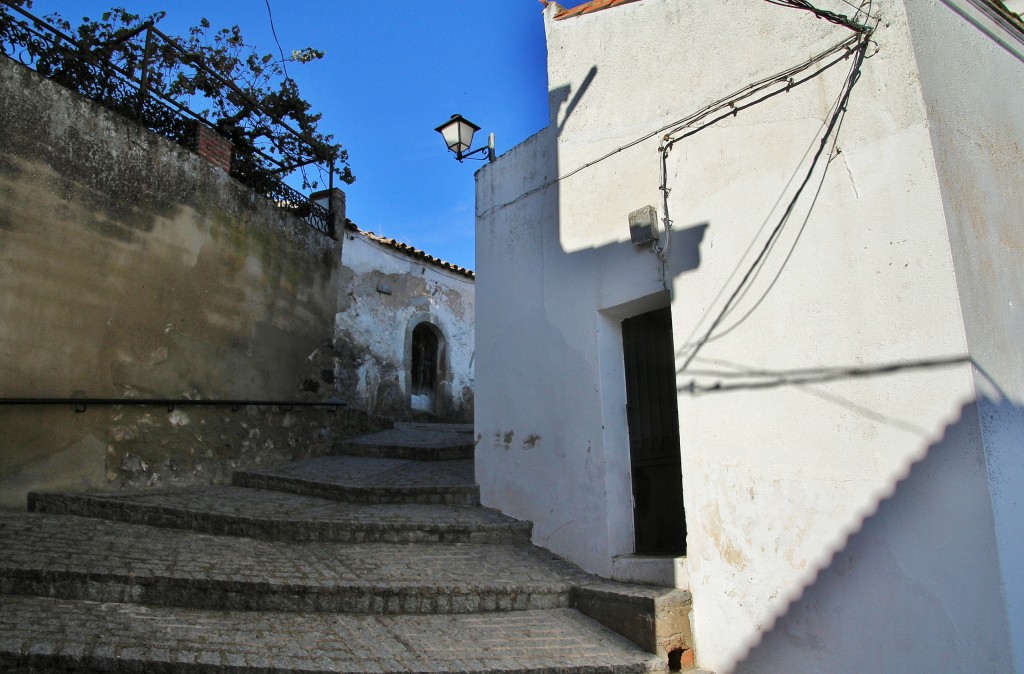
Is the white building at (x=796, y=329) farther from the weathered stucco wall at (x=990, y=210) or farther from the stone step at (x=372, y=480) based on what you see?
the stone step at (x=372, y=480)

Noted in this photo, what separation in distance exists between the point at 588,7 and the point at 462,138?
2.15m

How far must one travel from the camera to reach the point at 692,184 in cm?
493

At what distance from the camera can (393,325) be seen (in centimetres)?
1392

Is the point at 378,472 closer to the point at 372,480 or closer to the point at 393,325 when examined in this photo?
the point at 372,480

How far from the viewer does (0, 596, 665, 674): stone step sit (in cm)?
354

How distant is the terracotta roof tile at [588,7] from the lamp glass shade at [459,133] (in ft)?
5.74

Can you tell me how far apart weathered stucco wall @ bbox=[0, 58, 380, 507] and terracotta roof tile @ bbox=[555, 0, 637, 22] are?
4952 mm

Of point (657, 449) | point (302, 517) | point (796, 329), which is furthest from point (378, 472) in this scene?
point (796, 329)

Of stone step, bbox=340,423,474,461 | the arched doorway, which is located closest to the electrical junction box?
stone step, bbox=340,423,474,461

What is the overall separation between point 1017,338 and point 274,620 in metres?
4.74

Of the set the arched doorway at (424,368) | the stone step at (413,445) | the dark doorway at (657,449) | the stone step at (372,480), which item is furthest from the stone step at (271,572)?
the arched doorway at (424,368)

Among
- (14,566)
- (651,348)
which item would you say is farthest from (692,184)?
(14,566)

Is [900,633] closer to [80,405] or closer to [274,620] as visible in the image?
[274,620]

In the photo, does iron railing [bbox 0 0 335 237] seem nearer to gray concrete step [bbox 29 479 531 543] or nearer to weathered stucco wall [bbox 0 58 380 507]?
weathered stucco wall [bbox 0 58 380 507]
